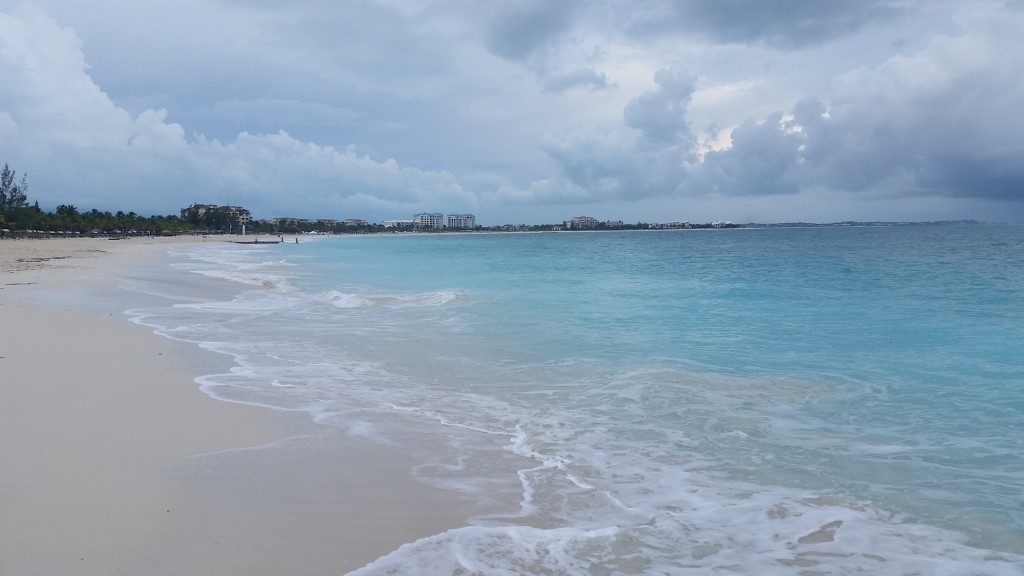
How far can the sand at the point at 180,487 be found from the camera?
3627 millimetres

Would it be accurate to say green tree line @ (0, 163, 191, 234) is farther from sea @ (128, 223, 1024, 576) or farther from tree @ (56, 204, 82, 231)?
sea @ (128, 223, 1024, 576)

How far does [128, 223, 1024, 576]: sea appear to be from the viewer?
13.3ft

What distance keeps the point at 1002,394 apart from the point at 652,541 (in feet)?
22.7

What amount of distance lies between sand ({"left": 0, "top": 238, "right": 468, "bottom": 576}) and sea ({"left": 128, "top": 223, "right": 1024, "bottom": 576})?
13.8 inches

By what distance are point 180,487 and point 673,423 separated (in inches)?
184

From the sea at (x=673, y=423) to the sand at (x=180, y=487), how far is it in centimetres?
35

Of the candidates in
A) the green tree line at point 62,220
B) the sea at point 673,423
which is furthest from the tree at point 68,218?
the sea at point 673,423

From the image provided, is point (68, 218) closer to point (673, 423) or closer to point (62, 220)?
point (62, 220)

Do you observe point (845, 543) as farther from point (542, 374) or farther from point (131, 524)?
point (542, 374)

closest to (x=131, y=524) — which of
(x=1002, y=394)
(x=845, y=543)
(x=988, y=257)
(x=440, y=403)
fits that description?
(x=440, y=403)

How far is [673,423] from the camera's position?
271 inches

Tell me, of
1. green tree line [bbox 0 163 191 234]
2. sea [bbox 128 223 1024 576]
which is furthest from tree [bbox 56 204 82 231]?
sea [bbox 128 223 1024 576]

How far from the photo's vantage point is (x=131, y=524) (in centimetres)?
394

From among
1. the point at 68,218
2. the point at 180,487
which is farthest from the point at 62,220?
the point at 180,487
